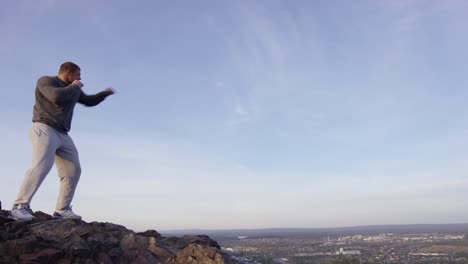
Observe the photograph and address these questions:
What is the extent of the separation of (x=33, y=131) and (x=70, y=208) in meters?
1.65

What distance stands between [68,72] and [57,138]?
1.26 meters

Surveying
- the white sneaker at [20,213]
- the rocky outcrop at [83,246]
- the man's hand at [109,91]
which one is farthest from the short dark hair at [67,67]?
the rocky outcrop at [83,246]

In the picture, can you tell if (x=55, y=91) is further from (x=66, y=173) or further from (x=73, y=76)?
(x=66, y=173)

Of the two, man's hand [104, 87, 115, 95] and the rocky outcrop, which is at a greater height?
man's hand [104, 87, 115, 95]

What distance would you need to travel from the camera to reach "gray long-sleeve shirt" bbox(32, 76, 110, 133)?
7211mm

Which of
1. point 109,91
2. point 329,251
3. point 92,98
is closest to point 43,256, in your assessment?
point 92,98

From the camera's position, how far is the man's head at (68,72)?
306 inches

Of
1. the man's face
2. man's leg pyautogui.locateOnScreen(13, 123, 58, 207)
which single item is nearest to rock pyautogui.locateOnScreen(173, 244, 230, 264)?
man's leg pyautogui.locateOnScreen(13, 123, 58, 207)

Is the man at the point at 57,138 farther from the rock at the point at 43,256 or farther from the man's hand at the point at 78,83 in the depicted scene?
the rock at the point at 43,256

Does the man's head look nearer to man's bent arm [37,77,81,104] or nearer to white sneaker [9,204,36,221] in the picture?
man's bent arm [37,77,81,104]

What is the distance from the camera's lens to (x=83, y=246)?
20.2 feet

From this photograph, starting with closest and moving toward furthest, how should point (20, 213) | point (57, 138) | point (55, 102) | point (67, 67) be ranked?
point (20, 213), point (55, 102), point (57, 138), point (67, 67)

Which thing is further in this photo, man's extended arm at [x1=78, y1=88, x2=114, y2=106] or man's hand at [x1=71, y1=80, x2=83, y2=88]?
man's extended arm at [x1=78, y1=88, x2=114, y2=106]

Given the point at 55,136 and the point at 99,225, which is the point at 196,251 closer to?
the point at 99,225
